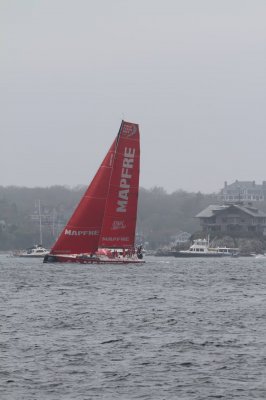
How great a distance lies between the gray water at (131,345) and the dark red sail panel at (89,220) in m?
32.5

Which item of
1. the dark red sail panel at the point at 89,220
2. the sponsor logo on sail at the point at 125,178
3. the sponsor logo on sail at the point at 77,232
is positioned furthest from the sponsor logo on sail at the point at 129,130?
the sponsor logo on sail at the point at 77,232

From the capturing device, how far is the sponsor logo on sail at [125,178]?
306ft

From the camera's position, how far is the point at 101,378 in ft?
95.5

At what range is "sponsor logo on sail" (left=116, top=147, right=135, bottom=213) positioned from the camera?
93.4 m

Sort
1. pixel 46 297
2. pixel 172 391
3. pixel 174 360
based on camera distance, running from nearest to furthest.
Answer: pixel 172 391
pixel 174 360
pixel 46 297

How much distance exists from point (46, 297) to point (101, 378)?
27276 millimetres

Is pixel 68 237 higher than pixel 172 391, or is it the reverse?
pixel 68 237

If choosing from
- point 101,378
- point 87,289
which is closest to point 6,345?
point 101,378

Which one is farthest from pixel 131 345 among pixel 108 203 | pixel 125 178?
pixel 125 178

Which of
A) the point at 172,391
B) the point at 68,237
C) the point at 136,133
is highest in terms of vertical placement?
the point at 136,133

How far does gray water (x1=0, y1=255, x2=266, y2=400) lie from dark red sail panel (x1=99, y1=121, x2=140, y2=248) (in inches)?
1292

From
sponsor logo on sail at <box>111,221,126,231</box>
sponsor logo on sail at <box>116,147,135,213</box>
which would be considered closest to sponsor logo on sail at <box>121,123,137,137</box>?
sponsor logo on sail at <box>116,147,135,213</box>

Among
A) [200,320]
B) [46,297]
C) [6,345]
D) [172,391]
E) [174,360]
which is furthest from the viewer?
[46,297]

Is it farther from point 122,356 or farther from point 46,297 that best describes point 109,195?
point 122,356
